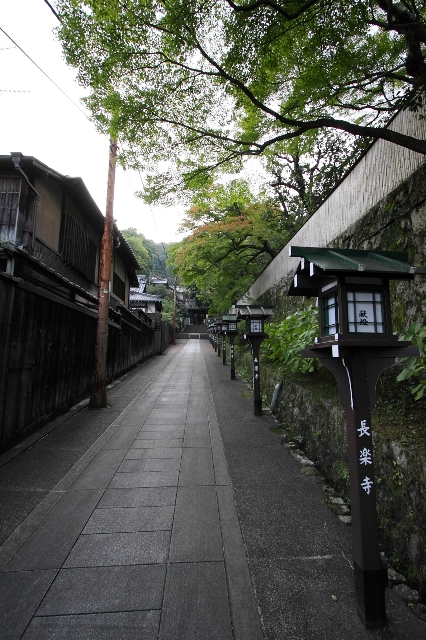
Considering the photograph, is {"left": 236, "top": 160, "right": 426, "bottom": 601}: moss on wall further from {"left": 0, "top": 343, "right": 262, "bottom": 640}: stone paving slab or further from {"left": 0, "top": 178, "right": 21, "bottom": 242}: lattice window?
{"left": 0, "top": 178, "right": 21, "bottom": 242}: lattice window

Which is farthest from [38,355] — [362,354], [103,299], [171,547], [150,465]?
[362,354]

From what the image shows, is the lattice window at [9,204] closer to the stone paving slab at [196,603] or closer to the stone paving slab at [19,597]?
the stone paving slab at [19,597]

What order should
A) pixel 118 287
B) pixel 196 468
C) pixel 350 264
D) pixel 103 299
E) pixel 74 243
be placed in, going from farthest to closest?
pixel 118 287 → pixel 74 243 → pixel 103 299 → pixel 196 468 → pixel 350 264

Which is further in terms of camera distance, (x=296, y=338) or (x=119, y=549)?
(x=296, y=338)

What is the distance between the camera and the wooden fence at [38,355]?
16.8ft

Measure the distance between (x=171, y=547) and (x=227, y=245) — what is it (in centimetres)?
1664

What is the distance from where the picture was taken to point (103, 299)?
8.69m

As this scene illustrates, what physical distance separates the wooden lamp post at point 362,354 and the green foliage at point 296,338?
7.67 feet

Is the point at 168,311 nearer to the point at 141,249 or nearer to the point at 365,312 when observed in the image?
the point at 141,249

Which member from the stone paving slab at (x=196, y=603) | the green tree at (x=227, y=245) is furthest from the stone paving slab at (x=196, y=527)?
the green tree at (x=227, y=245)

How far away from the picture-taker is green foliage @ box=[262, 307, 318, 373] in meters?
6.45

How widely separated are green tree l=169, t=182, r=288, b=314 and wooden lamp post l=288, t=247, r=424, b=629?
45.3 ft

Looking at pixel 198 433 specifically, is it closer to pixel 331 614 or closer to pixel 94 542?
pixel 94 542

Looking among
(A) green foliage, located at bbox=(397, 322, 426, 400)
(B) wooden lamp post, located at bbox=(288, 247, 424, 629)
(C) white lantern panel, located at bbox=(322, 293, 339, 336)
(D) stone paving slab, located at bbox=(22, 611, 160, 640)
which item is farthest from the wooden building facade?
(A) green foliage, located at bbox=(397, 322, 426, 400)
